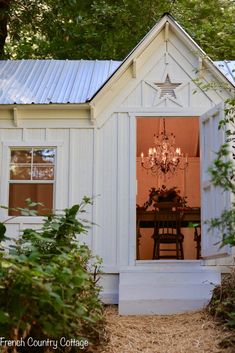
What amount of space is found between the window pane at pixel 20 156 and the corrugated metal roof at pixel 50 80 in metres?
0.73

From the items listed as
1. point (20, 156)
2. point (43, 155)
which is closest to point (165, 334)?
point (43, 155)

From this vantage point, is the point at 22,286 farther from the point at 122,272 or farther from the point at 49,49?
the point at 49,49

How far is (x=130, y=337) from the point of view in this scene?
4930 mm

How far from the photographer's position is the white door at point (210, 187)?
615 cm

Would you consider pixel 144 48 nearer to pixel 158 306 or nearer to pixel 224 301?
pixel 158 306

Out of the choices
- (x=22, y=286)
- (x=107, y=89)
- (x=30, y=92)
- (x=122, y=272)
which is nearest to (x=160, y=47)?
(x=107, y=89)

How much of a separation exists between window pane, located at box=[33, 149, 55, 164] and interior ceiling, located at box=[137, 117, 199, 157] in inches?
137

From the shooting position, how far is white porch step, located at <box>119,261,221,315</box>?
623 centimetres

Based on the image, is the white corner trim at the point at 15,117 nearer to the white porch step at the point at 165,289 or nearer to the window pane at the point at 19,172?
the window pane at the point at 19,172

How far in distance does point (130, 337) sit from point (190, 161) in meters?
6.78

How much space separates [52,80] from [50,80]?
3cm

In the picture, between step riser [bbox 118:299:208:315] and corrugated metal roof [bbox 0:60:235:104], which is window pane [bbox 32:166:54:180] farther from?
step riser [bbox 118:299:208:315]

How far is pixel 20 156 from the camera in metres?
7.31

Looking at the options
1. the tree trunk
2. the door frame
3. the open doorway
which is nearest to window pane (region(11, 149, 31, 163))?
the door frame
